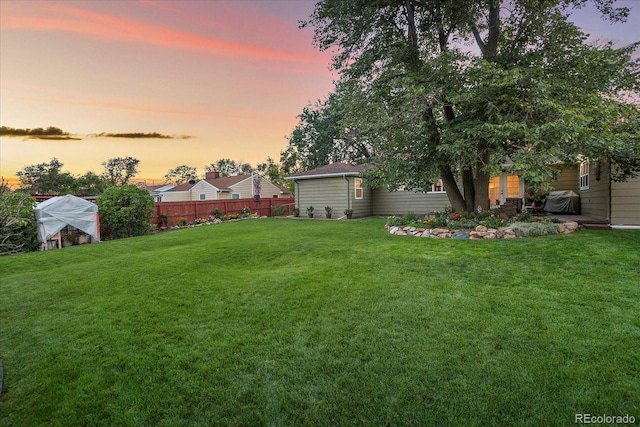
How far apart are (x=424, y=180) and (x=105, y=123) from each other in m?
13.7

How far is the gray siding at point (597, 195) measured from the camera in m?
9.07

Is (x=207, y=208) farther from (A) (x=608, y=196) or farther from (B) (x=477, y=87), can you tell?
(A) (x=608, y=196)

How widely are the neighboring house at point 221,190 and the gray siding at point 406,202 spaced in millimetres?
13466

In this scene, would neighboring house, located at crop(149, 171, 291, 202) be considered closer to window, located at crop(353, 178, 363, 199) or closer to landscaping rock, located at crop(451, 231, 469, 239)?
window, located at crop(353, 178, 363, 199)

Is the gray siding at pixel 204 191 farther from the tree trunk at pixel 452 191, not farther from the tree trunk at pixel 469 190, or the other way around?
the tree trunk at pixel 469 190

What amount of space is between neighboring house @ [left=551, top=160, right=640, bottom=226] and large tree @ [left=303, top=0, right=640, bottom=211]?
596 mm

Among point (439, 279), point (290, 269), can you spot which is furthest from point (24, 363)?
point (439, 279)

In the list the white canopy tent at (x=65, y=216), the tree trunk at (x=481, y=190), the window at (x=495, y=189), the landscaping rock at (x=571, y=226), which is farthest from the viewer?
the window at (x=495, y=189)

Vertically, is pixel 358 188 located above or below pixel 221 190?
below

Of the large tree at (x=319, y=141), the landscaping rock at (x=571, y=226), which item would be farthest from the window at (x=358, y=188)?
the landscaping rock at (x=571, y=226)

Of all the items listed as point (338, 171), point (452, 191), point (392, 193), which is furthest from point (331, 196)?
point (452, 191)

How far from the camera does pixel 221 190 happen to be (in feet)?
90.2

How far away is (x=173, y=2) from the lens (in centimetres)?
932

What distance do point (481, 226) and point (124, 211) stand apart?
1277 centimetres
